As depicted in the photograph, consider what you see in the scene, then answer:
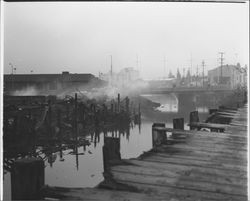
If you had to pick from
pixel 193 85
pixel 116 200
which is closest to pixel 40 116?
pixel 116 200

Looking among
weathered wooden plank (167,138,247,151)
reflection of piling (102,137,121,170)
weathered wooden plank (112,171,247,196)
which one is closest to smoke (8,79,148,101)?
weathered wooden plank (167,138,247,151)

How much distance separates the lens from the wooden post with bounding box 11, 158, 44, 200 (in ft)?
8.87

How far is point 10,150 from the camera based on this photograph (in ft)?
31.7

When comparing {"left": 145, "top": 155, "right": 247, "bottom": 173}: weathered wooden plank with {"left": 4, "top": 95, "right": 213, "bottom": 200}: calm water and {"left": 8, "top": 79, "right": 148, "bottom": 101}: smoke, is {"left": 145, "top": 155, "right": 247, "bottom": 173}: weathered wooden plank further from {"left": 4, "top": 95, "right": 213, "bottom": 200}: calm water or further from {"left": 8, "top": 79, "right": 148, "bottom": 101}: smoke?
{"left": 4, "top": 95, "right": 213, "bottom": 200}: calm water

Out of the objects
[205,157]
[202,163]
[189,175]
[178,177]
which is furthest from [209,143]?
[178,177]

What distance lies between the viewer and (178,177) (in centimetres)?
350

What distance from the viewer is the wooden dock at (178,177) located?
3.00 meters

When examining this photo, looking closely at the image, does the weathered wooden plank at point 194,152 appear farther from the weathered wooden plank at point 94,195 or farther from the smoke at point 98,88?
the smoke at point 98,88

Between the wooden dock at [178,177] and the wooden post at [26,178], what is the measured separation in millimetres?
207

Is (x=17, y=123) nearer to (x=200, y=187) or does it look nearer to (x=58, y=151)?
(x=58, y=151)

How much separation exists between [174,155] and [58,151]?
8.15 meters

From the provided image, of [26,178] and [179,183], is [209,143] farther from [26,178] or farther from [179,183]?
[26,178]

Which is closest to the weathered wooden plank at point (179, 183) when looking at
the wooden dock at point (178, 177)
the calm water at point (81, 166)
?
the wooden dock at point (178, 177)

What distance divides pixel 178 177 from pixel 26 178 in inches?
71.3
